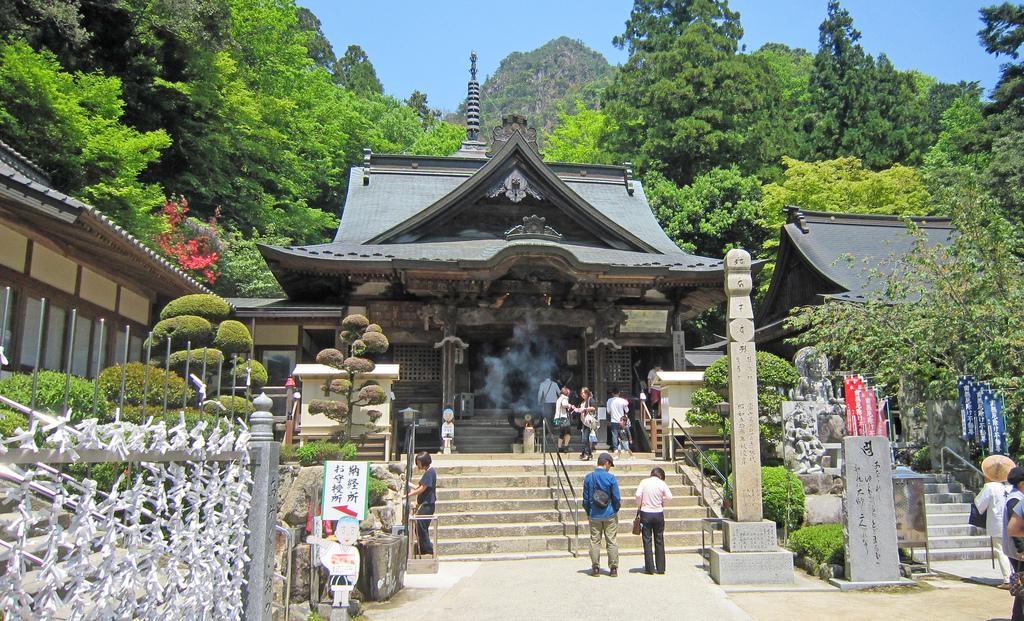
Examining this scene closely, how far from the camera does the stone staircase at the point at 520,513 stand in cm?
1036

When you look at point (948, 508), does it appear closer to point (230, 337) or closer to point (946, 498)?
point (946, 498)

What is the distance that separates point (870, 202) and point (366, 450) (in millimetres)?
25344

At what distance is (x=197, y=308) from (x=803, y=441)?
1029cm

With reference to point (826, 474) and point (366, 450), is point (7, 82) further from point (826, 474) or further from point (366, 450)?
point (826, 474)

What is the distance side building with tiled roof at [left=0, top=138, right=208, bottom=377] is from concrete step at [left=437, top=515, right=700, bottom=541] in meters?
5.17

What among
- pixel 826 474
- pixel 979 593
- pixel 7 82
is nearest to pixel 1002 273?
pixel 826 474

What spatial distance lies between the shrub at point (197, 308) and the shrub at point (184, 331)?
0.18 meters

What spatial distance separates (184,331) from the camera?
36.0 ft

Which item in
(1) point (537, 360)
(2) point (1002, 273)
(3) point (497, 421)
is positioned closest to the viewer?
(2) point (1002, 273)

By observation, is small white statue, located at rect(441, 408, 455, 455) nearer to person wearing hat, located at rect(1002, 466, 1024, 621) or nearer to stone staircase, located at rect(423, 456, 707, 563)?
stone staircase, located at rect(423, 456, 707, 563)

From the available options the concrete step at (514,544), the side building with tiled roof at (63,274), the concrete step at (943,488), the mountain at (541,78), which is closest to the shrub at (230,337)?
the side building with tiled roof at (63,274)

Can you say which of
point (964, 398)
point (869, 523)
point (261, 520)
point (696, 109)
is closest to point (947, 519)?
point (964, 398)

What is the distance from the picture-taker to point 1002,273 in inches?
496

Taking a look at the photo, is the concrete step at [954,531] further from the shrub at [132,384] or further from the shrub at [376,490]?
the shrub at [132,384]
